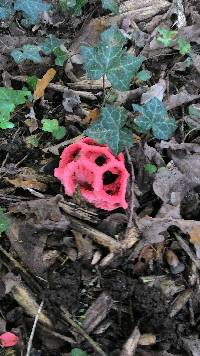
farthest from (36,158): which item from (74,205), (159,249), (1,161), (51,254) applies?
(159,249)

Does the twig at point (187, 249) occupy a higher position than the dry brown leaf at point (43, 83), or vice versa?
the dry brown leaf at point (43, 83)

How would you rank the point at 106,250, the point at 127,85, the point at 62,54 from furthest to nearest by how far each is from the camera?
the point at 62,54 → the point at 127,85 → the point at 106,250

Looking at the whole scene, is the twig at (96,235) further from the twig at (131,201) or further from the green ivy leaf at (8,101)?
the green ivy leaf at (8,101)

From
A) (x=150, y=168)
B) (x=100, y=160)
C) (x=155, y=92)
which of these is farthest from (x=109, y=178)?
(x=155, y=92)

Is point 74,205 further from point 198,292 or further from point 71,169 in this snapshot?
point 198,292

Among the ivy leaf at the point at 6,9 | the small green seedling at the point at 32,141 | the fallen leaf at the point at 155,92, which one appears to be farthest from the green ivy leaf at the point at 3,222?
the ivy leaf at the point at 6,9

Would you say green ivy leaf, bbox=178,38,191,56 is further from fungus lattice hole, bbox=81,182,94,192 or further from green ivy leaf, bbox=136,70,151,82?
fungus lattice hole, bbox=81,182,94,192
